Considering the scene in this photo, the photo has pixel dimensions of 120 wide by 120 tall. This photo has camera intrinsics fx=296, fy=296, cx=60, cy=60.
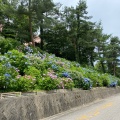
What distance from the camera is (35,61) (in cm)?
1539

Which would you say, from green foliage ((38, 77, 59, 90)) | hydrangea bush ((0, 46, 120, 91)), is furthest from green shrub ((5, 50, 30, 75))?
green foliage ((38, 77, 59, 90))

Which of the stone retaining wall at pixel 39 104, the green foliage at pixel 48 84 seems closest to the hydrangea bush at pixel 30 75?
the green foliage at pixel 48 84

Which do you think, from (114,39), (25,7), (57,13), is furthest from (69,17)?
(114,39)

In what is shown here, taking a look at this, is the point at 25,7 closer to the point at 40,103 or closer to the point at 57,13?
the point at 57,13

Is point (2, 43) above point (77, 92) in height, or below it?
above

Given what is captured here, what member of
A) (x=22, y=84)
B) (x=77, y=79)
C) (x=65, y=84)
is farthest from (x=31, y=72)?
(x=77, y=79)

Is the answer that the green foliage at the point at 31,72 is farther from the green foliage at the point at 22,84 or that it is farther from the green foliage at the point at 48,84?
the green foliage at the point at 22,84

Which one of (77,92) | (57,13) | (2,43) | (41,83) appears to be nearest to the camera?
(41,83)

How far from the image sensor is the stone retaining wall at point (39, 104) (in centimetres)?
850

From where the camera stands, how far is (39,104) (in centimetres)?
1043

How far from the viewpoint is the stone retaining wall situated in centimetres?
850

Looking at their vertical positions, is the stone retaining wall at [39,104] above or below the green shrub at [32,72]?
below

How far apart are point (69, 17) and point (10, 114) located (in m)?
35.2

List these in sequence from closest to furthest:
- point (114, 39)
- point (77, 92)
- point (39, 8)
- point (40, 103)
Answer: point (40, 103), point (77, 92), point (39, 8), point (114, 39)
